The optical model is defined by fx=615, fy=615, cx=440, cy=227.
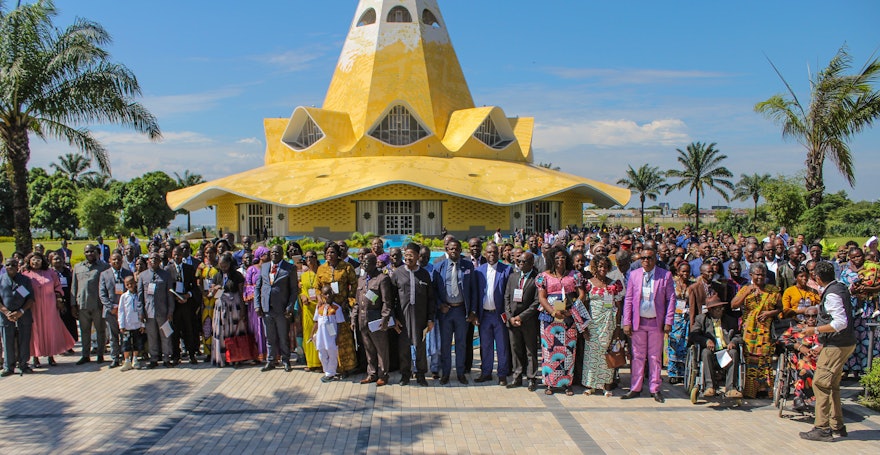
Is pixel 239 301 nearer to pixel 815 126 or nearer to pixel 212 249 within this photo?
pixel 212 249

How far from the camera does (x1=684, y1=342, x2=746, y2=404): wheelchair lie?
6797 mm

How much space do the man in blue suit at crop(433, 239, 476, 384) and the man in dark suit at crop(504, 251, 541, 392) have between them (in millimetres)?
514

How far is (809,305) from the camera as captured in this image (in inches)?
268

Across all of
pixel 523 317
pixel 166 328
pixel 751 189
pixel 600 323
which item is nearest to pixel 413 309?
pixel 523 317

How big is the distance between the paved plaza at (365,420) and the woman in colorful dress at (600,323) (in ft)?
0.93

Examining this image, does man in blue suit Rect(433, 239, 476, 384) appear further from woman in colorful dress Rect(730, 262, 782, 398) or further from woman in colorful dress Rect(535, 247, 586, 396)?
woman in colorful dress Rect(730, 262, 782, 398)

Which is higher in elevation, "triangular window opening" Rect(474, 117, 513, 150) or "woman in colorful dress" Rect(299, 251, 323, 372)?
"triangular window opening" Rect(474, 117, 513, 150)

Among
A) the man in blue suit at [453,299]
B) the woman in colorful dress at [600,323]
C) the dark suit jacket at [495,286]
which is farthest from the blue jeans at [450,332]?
the woman in colorful dress at [600,323]

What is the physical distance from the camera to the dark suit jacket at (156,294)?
27.8 ft

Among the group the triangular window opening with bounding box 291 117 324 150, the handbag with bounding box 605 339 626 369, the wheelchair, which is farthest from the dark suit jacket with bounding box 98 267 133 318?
the triangular window opening with bounding box 291 117 324 150

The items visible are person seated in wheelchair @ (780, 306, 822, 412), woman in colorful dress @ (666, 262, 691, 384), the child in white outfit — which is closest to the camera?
person seated in wheelchair @ (780, 306, 822, 412)

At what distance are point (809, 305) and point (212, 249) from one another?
7835 millimetres

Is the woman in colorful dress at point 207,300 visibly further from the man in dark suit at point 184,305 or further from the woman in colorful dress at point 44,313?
the woman in colorful dress at point 44,313

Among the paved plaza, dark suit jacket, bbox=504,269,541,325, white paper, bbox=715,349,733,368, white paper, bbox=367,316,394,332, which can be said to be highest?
dark suit jacket, bbox=504,269,541,325
